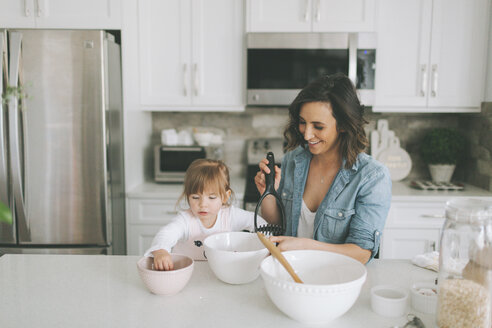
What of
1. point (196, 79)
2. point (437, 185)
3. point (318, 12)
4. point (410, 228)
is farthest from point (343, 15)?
point (410, 228)

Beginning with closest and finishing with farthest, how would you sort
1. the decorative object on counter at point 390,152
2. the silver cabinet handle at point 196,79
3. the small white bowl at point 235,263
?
the small white bowl at point 235,263 < the silver cabinet handle at point 196,79 < the decorative object on counter at point 390,152

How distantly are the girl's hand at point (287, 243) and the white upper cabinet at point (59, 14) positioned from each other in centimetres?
197

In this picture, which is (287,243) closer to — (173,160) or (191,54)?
(173,160)

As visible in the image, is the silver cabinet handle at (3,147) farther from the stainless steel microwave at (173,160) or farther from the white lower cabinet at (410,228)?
the white lower cabinet at (410,228)

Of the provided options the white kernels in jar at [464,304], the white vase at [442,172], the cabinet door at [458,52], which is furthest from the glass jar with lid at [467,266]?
the white vase at [442,172]

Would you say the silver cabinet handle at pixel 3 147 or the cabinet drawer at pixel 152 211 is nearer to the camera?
the silver cabinet handle at pixel 3 147

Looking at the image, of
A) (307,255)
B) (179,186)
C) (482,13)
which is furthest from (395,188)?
(307,255)

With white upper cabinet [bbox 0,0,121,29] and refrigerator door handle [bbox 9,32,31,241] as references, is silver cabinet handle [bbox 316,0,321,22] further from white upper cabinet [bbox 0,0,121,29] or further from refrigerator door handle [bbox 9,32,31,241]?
refrigerator door handle [bbox 9,32,31,241]

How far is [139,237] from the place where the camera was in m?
2.64

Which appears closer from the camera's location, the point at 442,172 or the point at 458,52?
the point at 458,52

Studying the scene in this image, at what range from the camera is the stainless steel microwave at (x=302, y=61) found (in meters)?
2.61

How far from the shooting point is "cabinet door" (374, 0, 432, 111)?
265cm

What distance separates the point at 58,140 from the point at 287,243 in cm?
179

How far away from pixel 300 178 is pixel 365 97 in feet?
4.27
